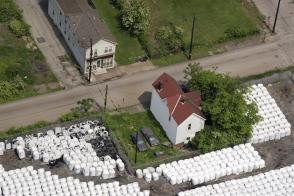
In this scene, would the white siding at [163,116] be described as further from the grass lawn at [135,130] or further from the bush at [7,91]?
the bush at [7,91]

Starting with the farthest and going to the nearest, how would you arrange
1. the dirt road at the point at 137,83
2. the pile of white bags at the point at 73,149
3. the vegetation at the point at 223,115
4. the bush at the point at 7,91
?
the bush at the point at 7,91 → the dirt road at the point at 137,83 → the vegetation at the point at 223,115 → the pile of white bags at the point at 73,149

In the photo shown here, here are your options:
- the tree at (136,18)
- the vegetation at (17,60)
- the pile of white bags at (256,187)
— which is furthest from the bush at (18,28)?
the pile of white bags at (256,187)

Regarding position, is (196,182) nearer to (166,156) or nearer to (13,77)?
(166,156)

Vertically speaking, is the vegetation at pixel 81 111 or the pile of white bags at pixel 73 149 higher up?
the vegetation at pixel 81 111

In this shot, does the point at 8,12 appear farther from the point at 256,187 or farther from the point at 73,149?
the point at 256,187

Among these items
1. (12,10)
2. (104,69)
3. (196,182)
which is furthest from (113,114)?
(12,10)

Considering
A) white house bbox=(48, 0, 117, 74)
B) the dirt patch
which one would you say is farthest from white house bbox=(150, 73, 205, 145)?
the dirt patch

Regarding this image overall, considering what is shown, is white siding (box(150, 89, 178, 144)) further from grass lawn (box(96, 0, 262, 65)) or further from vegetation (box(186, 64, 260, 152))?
grass lawn (box(96, 0, 262, 65))
